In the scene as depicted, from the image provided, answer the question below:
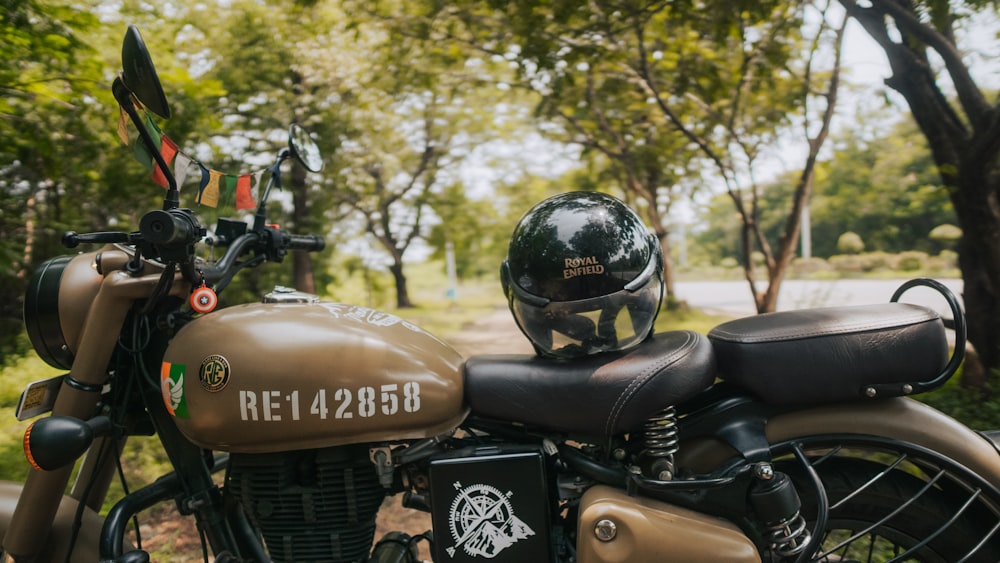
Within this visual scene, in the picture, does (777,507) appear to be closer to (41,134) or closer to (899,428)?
(899,428)

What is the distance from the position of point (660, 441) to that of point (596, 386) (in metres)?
0.26

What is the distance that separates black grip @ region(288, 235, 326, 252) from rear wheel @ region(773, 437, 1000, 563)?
1.67 metres

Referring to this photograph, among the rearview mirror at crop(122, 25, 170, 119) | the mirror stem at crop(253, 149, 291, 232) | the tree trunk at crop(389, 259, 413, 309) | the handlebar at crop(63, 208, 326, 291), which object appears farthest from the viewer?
the tree trunk at crop(389, 259, 413, 309)

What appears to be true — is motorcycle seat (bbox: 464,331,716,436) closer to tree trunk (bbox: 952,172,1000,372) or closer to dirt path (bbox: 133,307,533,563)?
dirt path (bbox: 133,307,533,563)

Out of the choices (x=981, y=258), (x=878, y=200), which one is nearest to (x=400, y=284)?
(x=981, y=258)

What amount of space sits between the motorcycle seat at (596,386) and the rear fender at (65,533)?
1196 mm

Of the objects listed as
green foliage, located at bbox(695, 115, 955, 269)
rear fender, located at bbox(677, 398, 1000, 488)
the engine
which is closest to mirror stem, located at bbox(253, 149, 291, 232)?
the engine

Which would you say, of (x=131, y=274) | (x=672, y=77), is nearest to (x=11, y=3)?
(x=131, y=274)

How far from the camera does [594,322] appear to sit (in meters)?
1.77

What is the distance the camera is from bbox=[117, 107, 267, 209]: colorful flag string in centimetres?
166

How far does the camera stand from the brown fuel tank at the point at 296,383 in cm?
158

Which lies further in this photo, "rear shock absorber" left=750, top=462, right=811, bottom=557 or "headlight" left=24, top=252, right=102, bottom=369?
"headlight" left=24, top=252, right=102, bottom=369

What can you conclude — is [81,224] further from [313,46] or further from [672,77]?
[672,77]

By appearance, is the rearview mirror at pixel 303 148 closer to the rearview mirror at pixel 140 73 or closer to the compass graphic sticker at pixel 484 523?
the rearview mirror at pixel 140 73
